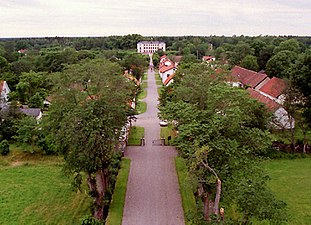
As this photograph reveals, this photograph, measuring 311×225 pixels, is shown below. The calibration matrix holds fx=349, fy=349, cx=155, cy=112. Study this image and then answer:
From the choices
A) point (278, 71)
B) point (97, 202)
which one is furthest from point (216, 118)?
point (278, 71)

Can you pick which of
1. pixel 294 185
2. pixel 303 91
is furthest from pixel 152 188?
pixel 303 91

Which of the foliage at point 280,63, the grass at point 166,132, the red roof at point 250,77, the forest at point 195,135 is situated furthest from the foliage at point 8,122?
the foliage at point 280,63

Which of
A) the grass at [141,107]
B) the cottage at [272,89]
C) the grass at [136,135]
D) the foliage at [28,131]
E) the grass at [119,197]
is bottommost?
the grass at [119,197]

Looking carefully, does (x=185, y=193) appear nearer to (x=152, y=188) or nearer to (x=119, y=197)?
(x=152, y=188)

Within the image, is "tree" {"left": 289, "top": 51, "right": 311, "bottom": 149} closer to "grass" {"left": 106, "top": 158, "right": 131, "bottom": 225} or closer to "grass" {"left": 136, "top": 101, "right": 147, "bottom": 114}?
"grass" {"left": 106, "top": 158, "right": 131, "bottom": 225}

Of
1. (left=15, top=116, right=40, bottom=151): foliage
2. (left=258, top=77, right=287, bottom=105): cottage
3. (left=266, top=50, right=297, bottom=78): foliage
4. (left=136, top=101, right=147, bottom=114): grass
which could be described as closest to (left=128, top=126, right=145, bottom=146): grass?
(left=136, top=101, right=147, bottom=114): grass

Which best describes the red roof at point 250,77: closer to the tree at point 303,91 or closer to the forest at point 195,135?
the tree at point 303,91

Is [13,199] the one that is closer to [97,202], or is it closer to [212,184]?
[97,202]
